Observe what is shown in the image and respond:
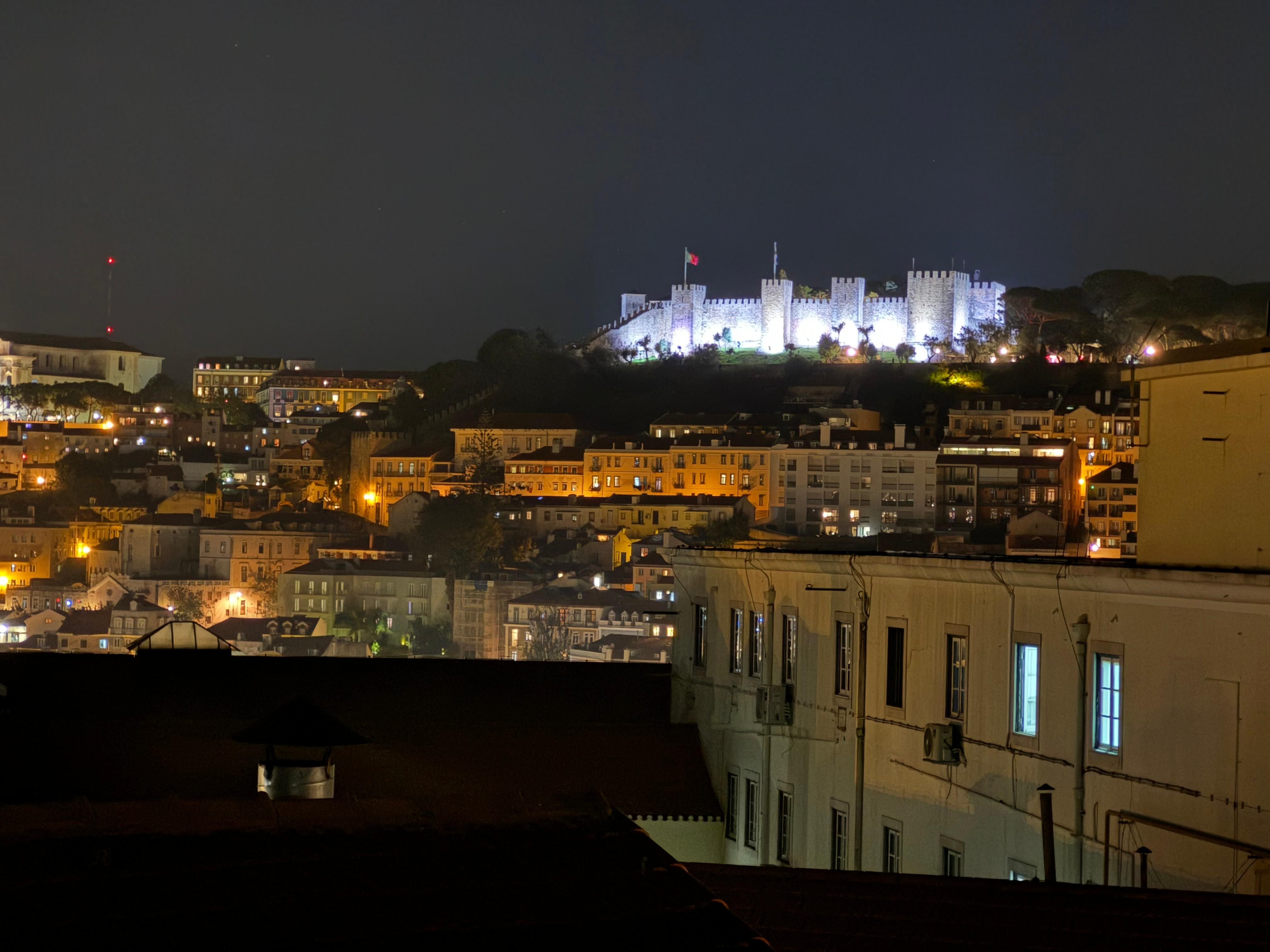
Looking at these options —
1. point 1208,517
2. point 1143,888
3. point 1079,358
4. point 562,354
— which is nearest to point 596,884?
point 1143,888

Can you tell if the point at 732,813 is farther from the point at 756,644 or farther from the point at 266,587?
the point at 266,587

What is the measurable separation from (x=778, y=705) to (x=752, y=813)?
958 mm

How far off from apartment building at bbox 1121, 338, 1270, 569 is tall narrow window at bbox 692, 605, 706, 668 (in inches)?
175

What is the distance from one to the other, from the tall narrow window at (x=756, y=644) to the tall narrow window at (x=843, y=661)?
100 cm

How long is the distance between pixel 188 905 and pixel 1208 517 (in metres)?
6.61

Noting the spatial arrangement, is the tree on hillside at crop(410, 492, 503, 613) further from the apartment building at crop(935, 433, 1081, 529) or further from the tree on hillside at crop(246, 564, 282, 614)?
the apartment building at crop(935, 433, 1081, 529)

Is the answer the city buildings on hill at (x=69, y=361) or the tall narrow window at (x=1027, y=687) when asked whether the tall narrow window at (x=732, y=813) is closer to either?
the tall narrow window at (x=1027, y=687)

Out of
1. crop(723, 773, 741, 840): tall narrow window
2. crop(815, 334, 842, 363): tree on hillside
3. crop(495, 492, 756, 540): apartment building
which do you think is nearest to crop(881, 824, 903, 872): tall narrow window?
crop(723, 773, 741, 840): tall narrow window

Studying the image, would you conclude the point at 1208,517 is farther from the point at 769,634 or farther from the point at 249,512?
the point at 249,512

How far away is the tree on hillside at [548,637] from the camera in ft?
181

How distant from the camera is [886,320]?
91.9m

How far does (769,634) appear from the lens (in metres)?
12.2

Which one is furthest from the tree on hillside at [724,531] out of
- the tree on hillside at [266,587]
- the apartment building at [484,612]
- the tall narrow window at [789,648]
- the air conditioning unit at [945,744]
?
the air conditioning unit at [945,744]

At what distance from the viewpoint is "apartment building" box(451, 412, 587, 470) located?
81562 mm
